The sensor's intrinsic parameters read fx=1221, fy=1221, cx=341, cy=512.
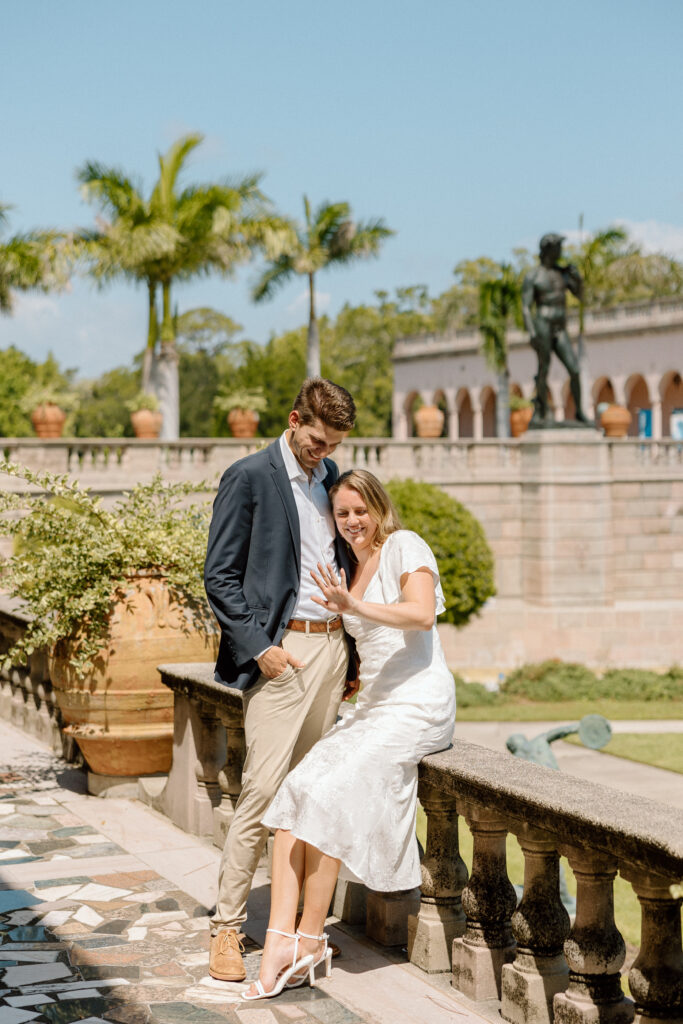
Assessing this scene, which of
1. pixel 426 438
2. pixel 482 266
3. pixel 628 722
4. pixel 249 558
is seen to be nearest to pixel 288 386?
pixel 482 266

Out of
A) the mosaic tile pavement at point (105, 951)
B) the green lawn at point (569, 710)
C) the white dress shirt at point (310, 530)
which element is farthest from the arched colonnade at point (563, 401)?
the white dress shirt at point (310, 530)

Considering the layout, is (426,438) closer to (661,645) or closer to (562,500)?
(562,500)

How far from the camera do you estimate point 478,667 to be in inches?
953

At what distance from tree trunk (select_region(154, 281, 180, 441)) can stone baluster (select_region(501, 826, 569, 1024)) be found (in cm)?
2540

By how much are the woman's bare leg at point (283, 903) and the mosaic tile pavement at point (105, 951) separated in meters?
0.11

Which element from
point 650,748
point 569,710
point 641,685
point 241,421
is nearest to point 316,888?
point 650,748

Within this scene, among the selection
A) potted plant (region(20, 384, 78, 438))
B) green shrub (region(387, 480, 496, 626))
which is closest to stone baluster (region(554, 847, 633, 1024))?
green shrub (region(387, 480, 496, 626))

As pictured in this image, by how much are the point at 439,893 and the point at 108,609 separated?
7.70 ft

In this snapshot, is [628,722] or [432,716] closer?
[432,716]

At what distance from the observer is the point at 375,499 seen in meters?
3.89

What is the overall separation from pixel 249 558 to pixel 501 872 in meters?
1.24

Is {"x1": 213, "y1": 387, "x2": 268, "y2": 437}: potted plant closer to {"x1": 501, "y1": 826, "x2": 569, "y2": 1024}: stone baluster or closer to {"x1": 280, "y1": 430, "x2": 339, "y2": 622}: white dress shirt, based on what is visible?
{"x1": 280, "y1": 430, "x2": 339, "y2": 622}: white dress shirt

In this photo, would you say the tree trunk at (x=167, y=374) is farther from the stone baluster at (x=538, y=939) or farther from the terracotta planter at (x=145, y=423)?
the stone baluster at (x=538, y=939)

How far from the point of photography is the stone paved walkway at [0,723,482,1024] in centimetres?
352
